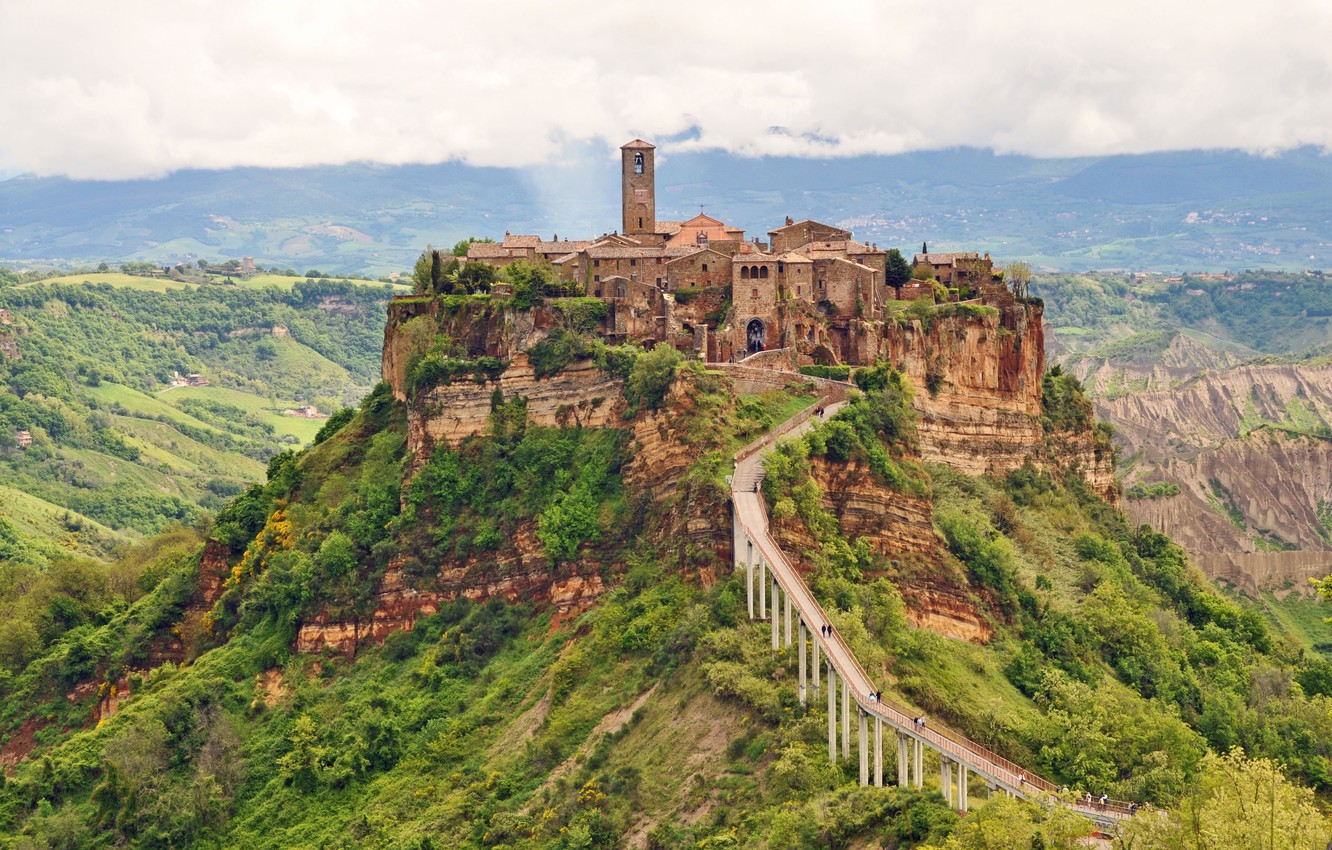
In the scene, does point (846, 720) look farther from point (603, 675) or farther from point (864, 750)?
point (603, 675)

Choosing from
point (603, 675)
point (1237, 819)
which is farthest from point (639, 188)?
point (1237, 819)

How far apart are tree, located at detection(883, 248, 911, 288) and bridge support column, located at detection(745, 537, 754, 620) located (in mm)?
26441

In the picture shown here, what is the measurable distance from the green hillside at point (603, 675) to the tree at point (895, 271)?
36.4 feet

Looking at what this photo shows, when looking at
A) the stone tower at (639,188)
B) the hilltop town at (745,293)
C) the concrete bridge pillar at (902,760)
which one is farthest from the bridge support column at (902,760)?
the stone tower at (639,188)

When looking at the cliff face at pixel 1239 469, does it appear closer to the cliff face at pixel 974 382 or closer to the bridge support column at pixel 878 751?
the cliff face at pixel 974 382

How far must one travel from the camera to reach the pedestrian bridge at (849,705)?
49.2 meters

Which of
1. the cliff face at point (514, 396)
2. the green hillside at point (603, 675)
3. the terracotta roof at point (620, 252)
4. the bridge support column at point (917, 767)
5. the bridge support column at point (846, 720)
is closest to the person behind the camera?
the bridge support column at point (917, 767)

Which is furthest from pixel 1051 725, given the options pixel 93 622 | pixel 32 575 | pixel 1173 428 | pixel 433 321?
pixel 1173 428

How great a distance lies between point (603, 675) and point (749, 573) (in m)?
7.42

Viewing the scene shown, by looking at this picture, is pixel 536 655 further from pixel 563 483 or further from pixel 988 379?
pixel 988 379

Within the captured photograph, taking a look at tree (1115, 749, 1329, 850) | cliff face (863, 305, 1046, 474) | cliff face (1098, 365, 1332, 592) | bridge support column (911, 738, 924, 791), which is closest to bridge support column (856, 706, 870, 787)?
bridge support column (911, 738, 924, 791)

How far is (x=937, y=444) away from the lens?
260ft

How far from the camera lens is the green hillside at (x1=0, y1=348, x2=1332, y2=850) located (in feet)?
182

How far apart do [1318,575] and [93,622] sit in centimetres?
7227
